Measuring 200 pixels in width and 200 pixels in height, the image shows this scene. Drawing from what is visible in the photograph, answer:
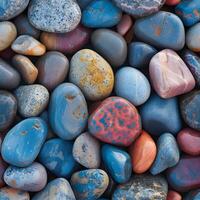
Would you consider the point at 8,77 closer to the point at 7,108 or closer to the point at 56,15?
the point at 7,108

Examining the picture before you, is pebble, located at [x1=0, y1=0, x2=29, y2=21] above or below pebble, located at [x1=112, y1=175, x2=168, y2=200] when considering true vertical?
above

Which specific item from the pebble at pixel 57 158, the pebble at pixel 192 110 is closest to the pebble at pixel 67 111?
the pebble at pixel 57 158

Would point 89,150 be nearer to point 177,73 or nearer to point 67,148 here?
point 67,148

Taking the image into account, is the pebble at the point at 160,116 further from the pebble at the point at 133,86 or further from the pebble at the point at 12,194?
the pebble at the point at 12,194

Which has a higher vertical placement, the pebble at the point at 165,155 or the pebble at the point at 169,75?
the pebble at the point at 169,75

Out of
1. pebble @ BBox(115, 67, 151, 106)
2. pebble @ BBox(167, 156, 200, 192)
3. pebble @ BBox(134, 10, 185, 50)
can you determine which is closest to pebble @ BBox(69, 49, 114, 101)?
pebble @ BBox(115, 67, 151, 106)

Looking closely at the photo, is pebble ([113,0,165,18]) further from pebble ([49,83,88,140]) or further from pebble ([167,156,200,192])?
pebble ([167,156,200,192])

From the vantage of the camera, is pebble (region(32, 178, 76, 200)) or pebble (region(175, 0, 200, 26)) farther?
pebble (region(175, 0, 200, 26))
